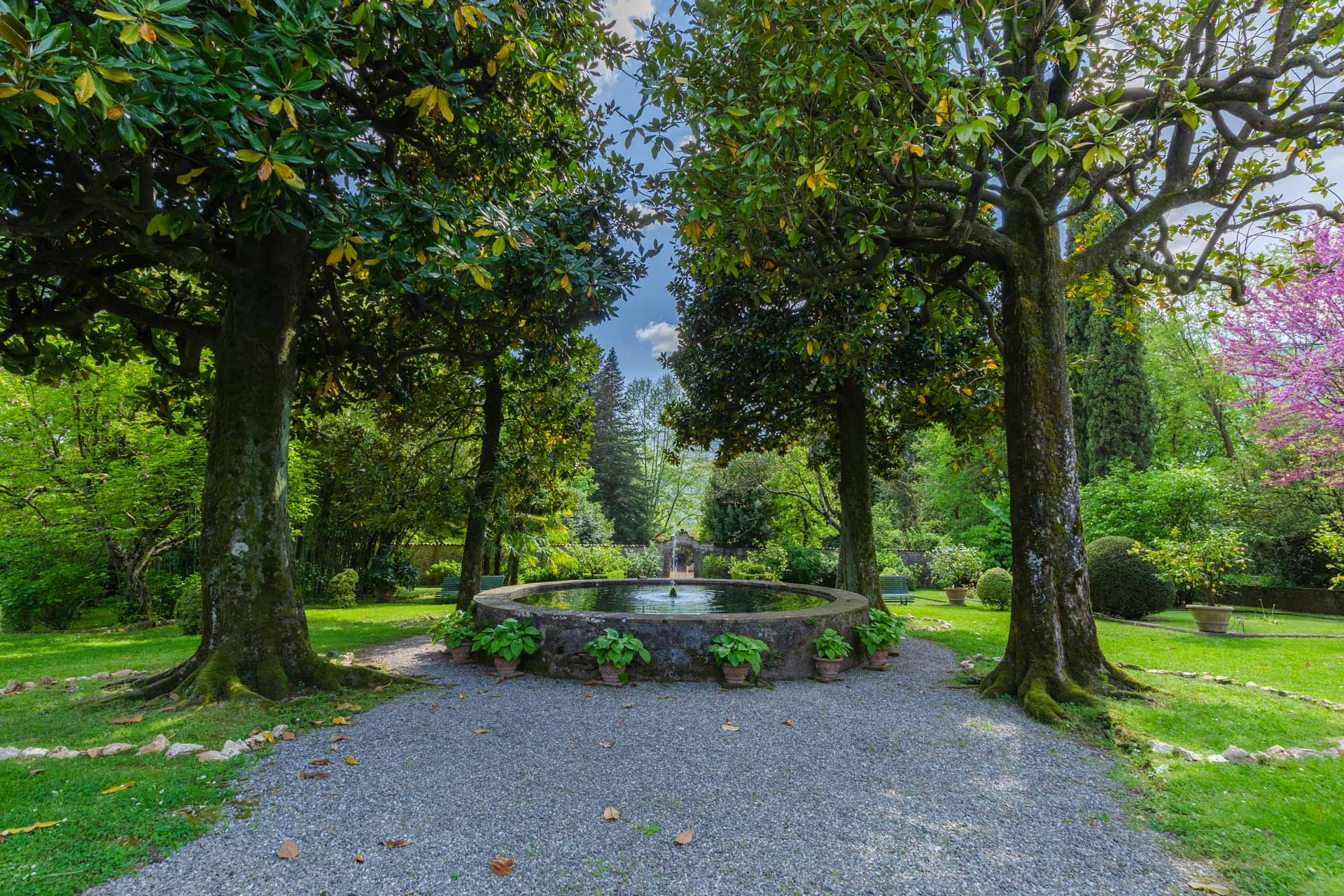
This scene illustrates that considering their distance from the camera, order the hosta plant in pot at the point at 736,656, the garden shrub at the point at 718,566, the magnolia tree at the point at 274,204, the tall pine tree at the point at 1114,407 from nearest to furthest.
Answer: the magnolia tree at the point at 274,204, the hosta plant in pot at the point at 736,656, the garden shrub at the point at 718,566, the tall pine tree at the point at 1114,407

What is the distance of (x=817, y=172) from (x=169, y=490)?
477 inches

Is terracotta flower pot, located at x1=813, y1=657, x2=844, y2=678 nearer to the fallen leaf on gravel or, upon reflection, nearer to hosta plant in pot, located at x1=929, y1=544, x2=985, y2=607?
the fallen leaf on gravel

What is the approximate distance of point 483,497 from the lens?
9.96 m

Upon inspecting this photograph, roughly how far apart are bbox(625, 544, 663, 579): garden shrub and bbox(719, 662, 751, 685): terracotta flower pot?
423 inches

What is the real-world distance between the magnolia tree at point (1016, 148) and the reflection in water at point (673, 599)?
328 centimetres

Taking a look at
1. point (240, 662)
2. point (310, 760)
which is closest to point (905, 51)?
point (310, 760)

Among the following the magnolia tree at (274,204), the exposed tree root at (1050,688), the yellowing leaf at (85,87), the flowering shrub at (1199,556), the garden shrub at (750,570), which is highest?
the magnolia tree at (274,204)

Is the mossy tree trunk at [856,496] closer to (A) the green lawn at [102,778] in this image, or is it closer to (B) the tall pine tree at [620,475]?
(A) the green lawn at [102,778]

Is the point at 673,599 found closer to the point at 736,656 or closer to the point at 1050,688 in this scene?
the point at 736,656

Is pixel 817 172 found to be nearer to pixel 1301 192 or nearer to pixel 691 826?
pixel 691 826

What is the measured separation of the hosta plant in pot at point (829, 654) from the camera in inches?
242

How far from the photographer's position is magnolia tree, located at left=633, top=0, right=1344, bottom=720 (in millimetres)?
4250

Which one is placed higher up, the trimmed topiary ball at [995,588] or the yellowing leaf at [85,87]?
the yellowing leaf at [85,87]

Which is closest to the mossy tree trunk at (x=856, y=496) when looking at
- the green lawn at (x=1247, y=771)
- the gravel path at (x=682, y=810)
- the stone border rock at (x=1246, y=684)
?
the green lawn at (x=1247, y=771)
